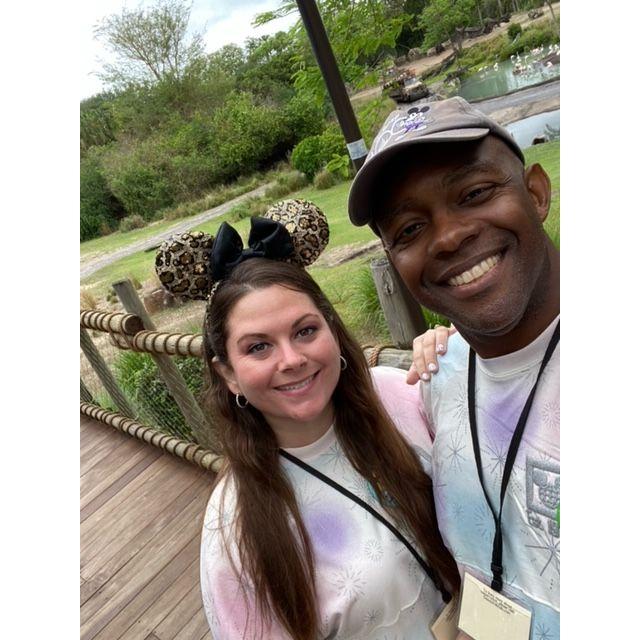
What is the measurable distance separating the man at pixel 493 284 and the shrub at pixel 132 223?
15700 mm

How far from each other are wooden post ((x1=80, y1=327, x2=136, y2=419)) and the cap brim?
3.34 m

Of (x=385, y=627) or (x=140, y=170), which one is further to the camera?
(x=140, y=170)

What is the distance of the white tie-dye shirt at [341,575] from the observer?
121cm

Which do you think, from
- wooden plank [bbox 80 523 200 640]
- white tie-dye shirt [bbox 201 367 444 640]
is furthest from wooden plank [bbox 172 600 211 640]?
white tie-dye shirt [bbox 201 367 444 640]

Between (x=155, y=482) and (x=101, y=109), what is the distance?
19155mm

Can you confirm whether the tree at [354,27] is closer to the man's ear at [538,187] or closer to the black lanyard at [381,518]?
the man's ear at [538,187]

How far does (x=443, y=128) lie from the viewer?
2.67 ft

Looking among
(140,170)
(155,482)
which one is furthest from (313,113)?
(155,482)

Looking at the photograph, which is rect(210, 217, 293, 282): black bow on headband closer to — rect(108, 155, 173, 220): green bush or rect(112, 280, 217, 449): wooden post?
rect(112, 280, 217, 449): wooden post

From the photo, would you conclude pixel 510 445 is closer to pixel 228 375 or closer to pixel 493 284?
pixel 493 284

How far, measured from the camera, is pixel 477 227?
2.61 ft

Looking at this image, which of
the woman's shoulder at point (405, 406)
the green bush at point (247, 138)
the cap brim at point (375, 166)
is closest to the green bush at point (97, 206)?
the green bush at point (247, 138)
